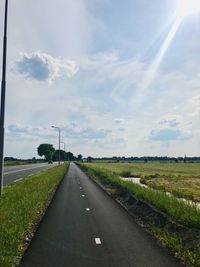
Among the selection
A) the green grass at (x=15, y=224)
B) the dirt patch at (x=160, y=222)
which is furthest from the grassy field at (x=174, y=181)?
the green grass at (x=15, y=224)

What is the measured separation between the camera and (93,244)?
10.7 metres

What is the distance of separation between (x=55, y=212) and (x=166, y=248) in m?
7.66

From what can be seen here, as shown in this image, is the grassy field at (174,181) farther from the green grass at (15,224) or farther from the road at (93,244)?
the green grass at (15,224)

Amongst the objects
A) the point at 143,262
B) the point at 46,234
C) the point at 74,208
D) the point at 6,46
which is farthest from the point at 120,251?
the point at 6,46

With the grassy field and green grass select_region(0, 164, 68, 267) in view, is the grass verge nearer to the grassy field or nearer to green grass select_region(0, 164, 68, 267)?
green grass select_region(0, 164, 68, 267)

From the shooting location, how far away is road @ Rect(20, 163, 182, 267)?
Result: 878 cm

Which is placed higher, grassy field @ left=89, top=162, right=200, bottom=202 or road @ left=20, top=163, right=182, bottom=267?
grassy field @ left=89, top=162, right=200, bottom=202

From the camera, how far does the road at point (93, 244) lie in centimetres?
878

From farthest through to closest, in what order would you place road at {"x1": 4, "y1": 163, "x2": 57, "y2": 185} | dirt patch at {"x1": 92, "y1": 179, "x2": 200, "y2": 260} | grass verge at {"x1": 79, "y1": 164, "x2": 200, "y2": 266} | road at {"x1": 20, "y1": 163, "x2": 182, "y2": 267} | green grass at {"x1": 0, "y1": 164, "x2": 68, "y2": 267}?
1. road at {"x1": 4, "y1": 163, "x2": 57, "y2": 185}
2. dirt patch at {"x1": 92, "y1": 179, "x2": 200, "y2": 260}
3. grass verge at {"x1": 79, "y1": 164, "x2": 200, "y2": 266}
4. green grass at {"x1": 0, "y1": 164, "x2": 68, "y2": 267}
5. road at {"x1": 20, "y1": 163, "x2": 182, "y2": 267}

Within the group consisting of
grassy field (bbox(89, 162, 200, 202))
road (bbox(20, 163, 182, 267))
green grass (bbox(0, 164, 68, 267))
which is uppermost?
grassy field (bbox(89, 162, 200, 202))

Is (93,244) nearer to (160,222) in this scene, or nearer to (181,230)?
(181,230)

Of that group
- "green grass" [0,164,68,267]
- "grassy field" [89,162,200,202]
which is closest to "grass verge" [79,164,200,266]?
"green grass" [0,164,68,267]

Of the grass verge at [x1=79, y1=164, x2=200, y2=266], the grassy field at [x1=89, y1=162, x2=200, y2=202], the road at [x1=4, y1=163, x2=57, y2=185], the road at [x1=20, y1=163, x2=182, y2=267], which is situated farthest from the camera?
the road at [x1=4, y1=163, x2=57, y2=185]

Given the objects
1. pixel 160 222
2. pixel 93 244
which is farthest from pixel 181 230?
pixel 93 244
